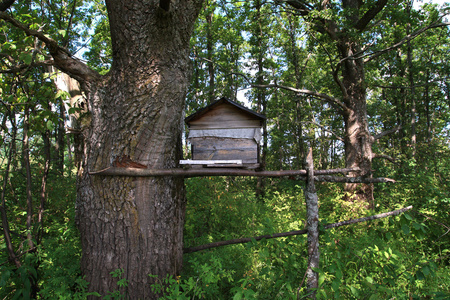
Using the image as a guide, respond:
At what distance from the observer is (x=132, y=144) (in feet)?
7.63

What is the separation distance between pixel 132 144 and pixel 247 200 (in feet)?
9.70

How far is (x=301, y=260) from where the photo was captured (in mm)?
2793

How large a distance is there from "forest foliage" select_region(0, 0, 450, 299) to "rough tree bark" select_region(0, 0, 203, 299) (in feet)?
0.61

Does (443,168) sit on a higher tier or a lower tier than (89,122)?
lower

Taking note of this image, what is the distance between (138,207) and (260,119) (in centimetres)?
153

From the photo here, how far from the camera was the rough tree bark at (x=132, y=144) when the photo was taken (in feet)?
7.53

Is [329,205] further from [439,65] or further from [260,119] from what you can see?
[439,65]

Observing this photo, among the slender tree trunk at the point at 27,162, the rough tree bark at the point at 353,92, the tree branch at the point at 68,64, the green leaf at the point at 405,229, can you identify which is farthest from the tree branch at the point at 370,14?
the slender tree trunk at the point at 27,162

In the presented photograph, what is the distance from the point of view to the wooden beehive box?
2.49 metres

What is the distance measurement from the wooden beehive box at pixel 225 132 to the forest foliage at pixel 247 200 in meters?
0.89

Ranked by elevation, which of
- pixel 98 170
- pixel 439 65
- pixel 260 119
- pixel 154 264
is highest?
pixel 439 65

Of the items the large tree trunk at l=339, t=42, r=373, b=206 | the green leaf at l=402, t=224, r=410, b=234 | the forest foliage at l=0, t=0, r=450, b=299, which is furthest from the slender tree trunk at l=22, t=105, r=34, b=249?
the large tree trunk at l=339, t=42, r=373, b=206

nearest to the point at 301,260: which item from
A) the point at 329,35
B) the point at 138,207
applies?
the point at 138,207

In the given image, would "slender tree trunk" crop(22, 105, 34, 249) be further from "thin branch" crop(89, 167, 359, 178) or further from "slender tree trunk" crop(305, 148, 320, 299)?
"slender tree trunk" crop(305, 148, 320, 299)
